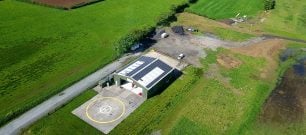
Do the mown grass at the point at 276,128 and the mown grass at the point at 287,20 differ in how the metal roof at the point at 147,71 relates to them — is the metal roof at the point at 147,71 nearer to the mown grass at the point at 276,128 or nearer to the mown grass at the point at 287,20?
the mown grass at the point at 276,128

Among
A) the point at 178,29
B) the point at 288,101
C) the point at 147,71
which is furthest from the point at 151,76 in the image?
the point at 178,29

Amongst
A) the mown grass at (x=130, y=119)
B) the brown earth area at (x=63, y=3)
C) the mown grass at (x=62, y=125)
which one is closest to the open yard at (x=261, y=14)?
the brown earth area at (x=63, y=3)

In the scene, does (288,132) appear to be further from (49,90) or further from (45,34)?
(45,34)

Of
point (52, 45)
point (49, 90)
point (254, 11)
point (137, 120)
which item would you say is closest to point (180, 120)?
point (137, 120)

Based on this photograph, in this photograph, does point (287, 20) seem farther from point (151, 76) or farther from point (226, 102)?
point (151, 76)

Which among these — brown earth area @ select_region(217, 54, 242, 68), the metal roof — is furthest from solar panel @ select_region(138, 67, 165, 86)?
brown earth area @ select_region(217, 54, 242, 68)
